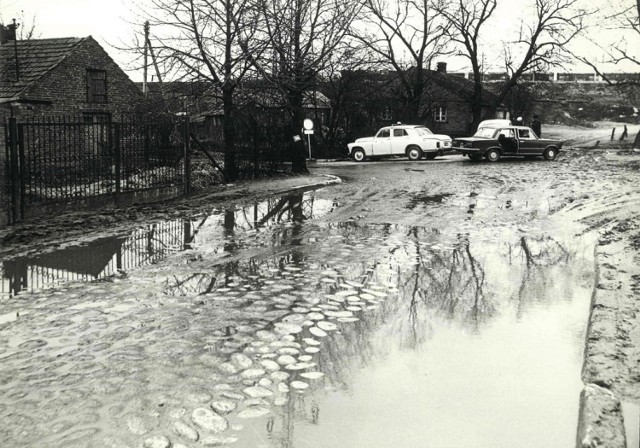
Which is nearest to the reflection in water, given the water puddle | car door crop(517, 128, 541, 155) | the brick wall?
the water puddle

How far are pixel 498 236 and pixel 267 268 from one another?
4.42 m

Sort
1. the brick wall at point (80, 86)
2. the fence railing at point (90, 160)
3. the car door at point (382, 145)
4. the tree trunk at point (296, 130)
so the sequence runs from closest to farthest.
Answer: the fence railing at point (90, 160) < the tree trunk at point (296, 130) < the brick wall at point (80, 86) < the car door at point (382, 145)

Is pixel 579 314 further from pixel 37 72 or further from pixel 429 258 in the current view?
pixel 37 72

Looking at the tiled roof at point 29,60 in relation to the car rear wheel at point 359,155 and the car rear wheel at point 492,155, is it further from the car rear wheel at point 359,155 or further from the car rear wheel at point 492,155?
the car rear wheel at point 492,155

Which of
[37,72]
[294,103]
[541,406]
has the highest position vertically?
[37,72]

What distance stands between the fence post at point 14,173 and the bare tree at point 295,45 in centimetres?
842

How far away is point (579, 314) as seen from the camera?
6.64 meters

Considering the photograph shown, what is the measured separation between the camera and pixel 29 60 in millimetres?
30766

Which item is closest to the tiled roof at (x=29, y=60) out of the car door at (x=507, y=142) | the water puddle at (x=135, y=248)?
the water puddle at (x=135, y=248)

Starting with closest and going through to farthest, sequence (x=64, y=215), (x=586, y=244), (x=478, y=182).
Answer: (x=586, y=244) → (x=64, y=215) → (x=478, y=182)

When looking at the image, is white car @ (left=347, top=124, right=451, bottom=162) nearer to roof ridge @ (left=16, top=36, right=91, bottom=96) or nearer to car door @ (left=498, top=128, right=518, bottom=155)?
car door @ (left=498, top=128, right=518, bottom=155)

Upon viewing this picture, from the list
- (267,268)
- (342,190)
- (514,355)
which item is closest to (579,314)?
(514,355)

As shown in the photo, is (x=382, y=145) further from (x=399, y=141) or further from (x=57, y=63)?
(x=57, y=63)

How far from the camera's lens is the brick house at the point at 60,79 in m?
28.9
